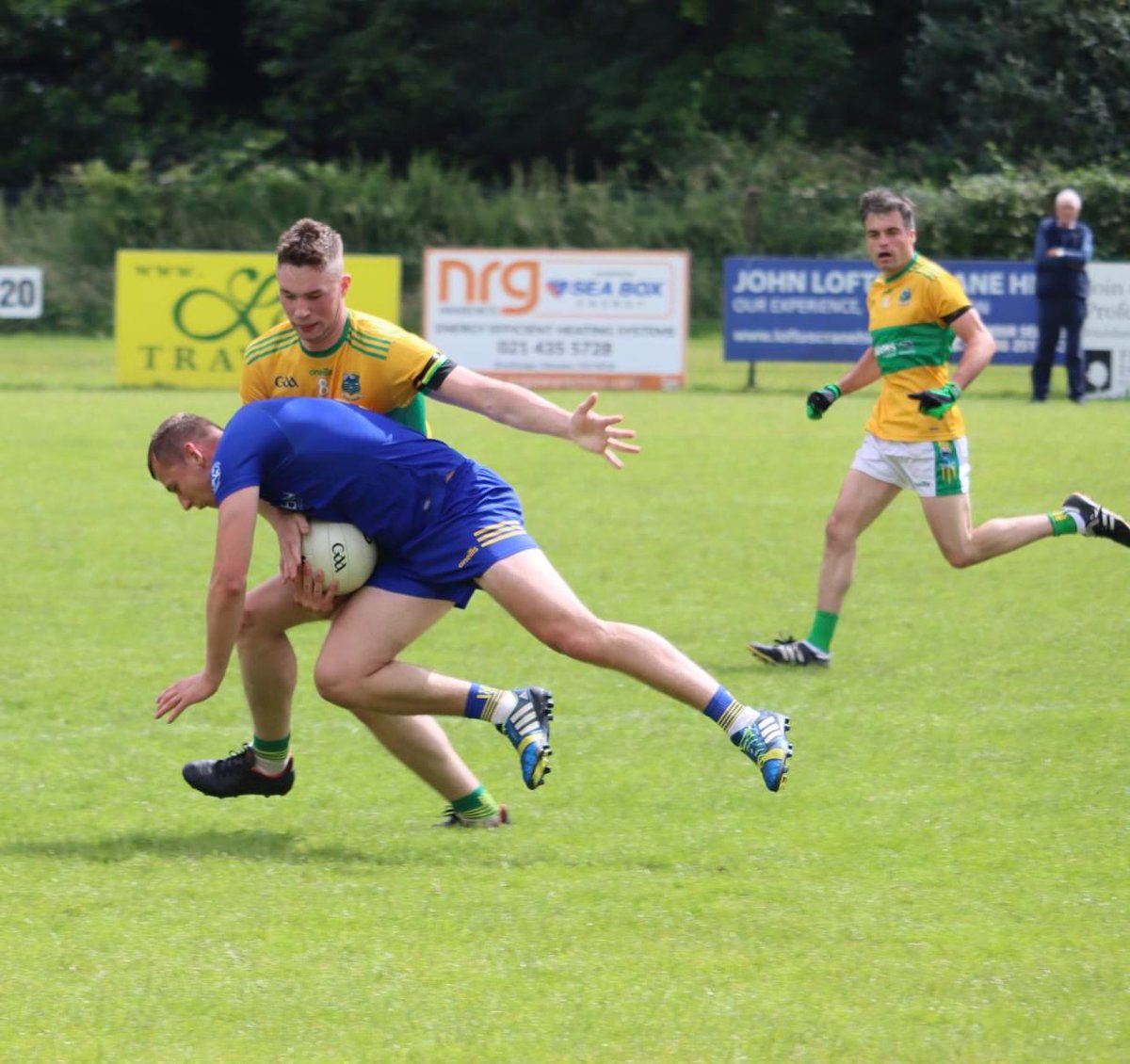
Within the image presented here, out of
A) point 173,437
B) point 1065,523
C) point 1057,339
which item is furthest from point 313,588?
point 1057,339

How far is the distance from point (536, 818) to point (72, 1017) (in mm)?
2076

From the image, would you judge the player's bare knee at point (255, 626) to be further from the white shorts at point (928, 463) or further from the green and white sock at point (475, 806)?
the white shorts at point (928, 463)

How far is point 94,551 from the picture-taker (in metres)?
11.4

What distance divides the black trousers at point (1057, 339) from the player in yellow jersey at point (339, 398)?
14.7 metres

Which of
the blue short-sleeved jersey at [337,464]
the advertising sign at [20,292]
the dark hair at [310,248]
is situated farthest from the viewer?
the advertising sign at [20,292]

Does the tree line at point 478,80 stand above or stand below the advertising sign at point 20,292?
above

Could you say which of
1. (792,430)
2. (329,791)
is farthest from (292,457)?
(792,430)

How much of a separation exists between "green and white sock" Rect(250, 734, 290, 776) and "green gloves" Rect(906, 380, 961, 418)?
10.9 feet

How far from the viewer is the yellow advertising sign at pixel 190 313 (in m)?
21.2

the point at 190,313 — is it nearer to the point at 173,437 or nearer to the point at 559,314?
the point at 559,314

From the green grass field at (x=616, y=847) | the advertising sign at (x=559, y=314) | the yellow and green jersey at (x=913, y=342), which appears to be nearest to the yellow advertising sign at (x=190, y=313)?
the advertising sign at (x=559, y=314)

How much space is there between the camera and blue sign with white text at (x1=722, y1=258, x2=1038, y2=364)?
21.6 meters

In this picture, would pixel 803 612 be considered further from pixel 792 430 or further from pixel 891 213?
pixel 792 430

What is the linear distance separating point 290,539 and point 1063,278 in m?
15.4
